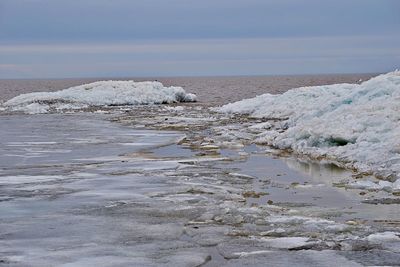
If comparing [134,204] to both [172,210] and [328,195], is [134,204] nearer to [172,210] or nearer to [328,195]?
[172,210]

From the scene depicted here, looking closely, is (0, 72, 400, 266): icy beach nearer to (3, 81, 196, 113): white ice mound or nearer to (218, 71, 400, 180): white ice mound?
(218, 71, 400, 180): white ice mound

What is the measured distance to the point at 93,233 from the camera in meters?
9.74

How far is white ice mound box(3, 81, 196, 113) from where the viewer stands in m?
60.6

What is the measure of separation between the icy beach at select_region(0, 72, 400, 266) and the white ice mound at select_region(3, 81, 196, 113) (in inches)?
1298

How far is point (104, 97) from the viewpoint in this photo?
64.6m

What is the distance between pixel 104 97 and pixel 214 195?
53.0 m

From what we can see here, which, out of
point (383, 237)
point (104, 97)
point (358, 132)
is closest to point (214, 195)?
point (383, 237)

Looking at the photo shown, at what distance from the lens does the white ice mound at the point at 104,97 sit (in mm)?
60562

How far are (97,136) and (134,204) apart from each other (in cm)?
1673

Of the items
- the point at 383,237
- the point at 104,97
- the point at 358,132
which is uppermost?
the point at 358,132

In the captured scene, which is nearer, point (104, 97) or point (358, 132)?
point (358, 132)

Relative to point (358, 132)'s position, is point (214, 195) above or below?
below

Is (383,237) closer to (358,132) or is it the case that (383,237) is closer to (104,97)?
(358,132)

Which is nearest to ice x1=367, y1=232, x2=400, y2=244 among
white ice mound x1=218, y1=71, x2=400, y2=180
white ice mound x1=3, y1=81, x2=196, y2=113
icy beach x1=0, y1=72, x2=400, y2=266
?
icy beach x1=0, y1=72, x2=400, y2=266
